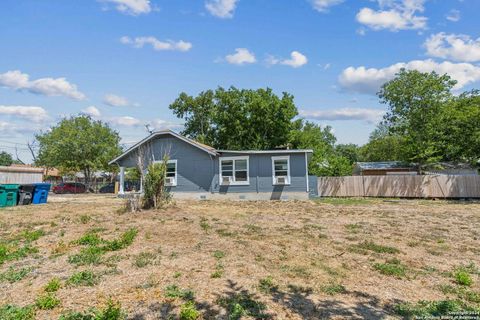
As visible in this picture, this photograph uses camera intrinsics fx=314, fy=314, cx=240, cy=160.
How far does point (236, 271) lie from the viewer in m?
5.22

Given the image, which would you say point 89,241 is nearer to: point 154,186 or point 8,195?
point 154,186

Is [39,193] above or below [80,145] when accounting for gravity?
below

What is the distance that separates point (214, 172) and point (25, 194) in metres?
10.5

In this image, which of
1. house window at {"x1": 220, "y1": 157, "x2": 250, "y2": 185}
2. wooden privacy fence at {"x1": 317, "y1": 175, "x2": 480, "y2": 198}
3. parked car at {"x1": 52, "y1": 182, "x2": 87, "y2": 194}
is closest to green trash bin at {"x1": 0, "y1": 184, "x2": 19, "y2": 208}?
house window at {"x1": 220, "y1": 157, "x2": 250, "y2": 185}

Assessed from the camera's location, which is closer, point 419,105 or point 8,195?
point 8,195

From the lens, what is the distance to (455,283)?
4773mm

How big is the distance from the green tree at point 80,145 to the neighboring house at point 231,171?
17.0 metres

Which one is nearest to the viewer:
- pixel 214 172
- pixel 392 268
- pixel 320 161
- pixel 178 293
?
pixel 178 293

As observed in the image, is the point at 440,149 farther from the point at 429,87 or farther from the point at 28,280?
the point at 28,280

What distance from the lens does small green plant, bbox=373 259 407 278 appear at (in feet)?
16.9

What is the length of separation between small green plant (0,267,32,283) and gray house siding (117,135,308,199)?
46.4 ft

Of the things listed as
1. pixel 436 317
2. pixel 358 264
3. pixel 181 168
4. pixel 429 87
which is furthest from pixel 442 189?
pixel 436 317

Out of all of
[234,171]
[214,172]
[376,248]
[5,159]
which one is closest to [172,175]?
[214,172]

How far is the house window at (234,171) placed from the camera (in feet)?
63.3
